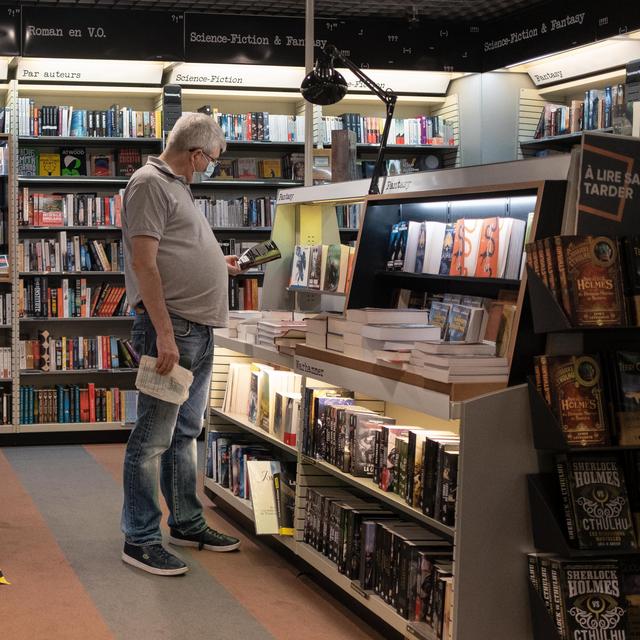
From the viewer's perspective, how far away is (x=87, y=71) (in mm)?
7703

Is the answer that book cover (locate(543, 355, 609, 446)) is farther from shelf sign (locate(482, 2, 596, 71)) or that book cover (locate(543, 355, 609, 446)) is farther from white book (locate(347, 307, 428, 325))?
shelf sign (locate(482, 2, 596, 71))

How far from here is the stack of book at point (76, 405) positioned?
25.0ft

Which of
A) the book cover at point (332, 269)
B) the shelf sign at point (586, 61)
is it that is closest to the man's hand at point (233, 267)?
the book cover at point (332, 269)

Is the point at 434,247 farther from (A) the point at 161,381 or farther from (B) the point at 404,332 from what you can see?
(A) the point at 161,381

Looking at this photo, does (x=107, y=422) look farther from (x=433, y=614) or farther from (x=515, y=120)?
(x=433, y=614)

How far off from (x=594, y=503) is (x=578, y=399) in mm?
290

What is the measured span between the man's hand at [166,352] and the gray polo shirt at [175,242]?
0.17 metres

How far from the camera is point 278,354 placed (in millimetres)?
4531

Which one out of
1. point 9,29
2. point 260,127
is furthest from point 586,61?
point 9,29

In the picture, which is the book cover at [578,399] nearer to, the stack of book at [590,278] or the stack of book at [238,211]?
the stack of book at [590,278]

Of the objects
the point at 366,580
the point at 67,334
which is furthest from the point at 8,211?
the point at 366,580

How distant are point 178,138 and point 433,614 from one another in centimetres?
219

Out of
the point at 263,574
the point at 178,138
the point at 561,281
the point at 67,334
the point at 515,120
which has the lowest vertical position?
the point at 263,574

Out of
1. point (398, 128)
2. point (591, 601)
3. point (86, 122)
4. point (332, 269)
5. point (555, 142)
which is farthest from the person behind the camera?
point (398, 128)
